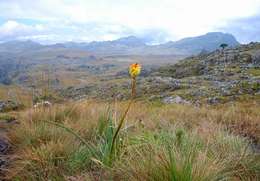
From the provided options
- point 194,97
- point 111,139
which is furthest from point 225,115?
point 194,97

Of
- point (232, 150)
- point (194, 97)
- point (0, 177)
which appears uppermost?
point (232, 150)

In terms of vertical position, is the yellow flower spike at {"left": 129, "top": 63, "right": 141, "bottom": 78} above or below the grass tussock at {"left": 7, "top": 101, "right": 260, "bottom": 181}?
above

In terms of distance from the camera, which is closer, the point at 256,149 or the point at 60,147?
the point at 60,147

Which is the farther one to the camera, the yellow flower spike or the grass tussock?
the yellow flower spike

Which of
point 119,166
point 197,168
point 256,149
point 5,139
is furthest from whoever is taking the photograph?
point 5,139

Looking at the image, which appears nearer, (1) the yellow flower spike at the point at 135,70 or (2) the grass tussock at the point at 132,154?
(2) the grass tussock at the point at 132,154

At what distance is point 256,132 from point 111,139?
3.06m

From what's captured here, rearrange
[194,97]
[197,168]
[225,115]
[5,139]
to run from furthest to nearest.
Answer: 1. [194,97]
2. [225,115]
3. [5,139]
4. [197,168]

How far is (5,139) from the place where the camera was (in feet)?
21.8

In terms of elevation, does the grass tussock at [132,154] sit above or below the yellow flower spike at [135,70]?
below

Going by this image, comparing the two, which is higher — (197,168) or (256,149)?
(197,168)

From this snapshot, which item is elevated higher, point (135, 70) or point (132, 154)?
point (135, 70)

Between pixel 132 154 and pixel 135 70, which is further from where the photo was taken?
pixel 132 154

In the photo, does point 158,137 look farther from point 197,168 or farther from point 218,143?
point 197,168
